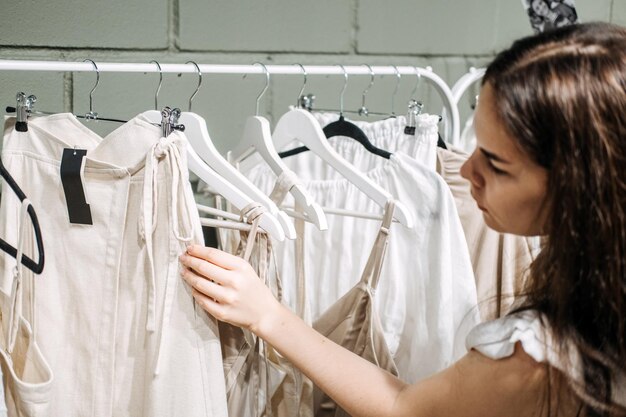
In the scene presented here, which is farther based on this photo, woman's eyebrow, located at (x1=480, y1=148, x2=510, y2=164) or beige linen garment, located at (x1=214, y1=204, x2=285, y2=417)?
beige linen garment, located at (x1=214, y1=204, x2=285, y2=417)

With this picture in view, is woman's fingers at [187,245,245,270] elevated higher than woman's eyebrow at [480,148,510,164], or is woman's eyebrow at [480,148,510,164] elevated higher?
woman's eyebrow at [480,148,510,164]

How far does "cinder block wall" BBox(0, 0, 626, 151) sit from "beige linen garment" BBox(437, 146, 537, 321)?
483mm

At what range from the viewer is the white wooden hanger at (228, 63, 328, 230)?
1.21 metres

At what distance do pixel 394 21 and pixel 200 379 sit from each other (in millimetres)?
1162

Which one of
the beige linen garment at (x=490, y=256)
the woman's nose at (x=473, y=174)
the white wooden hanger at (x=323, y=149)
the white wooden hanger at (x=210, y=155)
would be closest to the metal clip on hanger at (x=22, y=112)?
the white wooden hanger at (x=210, y=155)

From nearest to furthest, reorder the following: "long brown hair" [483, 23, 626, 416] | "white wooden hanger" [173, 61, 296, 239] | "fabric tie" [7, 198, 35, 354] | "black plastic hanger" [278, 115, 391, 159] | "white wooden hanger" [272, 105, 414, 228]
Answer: "long brown hair" [483, 23, 626, 416] → "fabric tie" [7, 198, 35, 354] → "white wooden hanger" [173, 61, 296, 239] → "white wooden hanger" [272, 105, 414, 228] → "black plastic hanger" [278, 115, 391, 159]

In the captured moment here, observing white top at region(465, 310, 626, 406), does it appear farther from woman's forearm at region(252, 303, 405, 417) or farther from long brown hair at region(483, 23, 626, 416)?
woman's forearm at region(252, 303, 405, 417)

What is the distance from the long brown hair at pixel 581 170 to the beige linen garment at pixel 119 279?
17.1 inches

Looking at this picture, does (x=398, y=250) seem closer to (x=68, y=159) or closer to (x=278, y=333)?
(x=278, y=333)

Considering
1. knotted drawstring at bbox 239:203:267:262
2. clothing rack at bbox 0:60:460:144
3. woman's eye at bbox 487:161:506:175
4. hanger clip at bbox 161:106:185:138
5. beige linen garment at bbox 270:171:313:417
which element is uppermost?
clothing rack at bbox 0:60:460:144

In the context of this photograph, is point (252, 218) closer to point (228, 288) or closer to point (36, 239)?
point (228, 288)

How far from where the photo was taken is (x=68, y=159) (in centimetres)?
107

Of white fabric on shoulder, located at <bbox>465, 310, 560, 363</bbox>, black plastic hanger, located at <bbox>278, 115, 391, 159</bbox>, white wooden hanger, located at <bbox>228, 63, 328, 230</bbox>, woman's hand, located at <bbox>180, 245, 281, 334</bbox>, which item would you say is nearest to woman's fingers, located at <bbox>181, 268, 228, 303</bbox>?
woman's hand, located at <bbox>180, 245, 281, 334</bbox>

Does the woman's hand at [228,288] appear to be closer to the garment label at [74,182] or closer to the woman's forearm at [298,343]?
the woman's forearm at [298,343]
